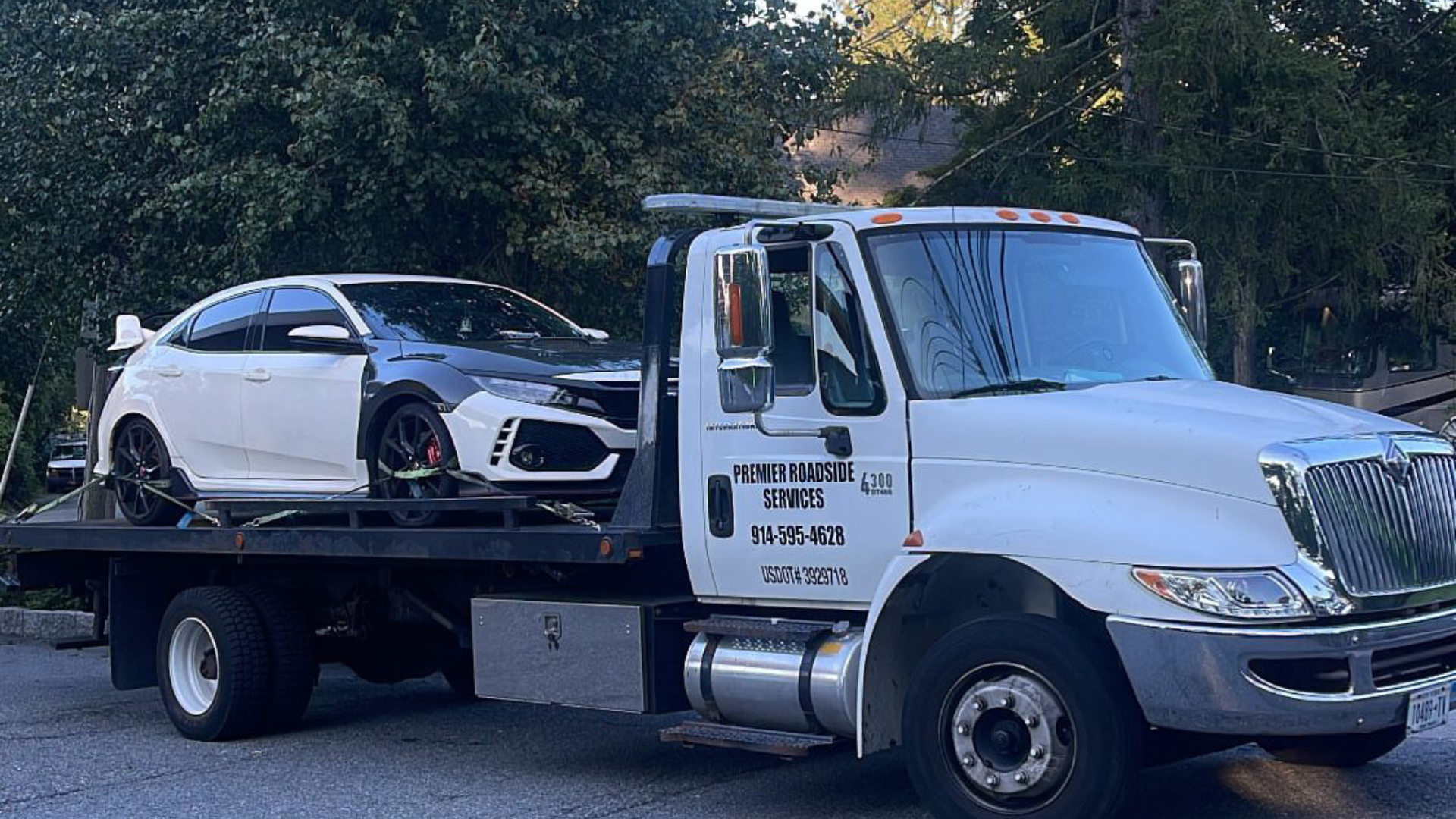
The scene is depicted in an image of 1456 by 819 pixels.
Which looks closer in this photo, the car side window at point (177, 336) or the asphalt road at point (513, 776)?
the asphalt road at point (513, 776)

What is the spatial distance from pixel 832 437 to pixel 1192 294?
75.7 inches

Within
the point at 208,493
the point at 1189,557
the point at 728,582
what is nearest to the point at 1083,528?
the point at 1189,557

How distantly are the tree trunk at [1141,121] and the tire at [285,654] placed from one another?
35.7 ft

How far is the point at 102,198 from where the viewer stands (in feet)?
44.7

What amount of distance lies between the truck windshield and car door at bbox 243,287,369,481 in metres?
3.31

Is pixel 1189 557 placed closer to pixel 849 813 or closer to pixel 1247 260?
pixel 849 813

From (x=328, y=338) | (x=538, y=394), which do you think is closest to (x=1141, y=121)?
(x=328, y=338)

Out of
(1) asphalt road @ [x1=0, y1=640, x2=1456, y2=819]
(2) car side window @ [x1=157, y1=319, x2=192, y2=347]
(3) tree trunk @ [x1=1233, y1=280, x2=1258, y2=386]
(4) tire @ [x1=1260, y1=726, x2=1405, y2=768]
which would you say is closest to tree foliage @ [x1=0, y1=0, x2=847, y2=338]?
(2) car side window @ [x1=157, y1=319, x2=192, y2=347]

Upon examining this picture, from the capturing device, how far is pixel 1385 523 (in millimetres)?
5855

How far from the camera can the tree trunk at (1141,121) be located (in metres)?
17.8

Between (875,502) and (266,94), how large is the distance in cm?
789

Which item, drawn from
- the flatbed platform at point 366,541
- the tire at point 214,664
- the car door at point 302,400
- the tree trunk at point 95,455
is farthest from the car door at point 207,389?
the tree trunk at point 95,455

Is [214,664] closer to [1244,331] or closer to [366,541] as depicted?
[366,541]

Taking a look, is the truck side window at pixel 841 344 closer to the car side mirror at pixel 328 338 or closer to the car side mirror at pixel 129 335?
the car side mirror at pixel 328 338
